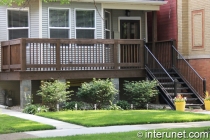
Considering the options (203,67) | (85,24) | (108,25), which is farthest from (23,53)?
(203,67)

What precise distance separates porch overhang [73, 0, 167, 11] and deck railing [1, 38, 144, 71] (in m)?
2.17

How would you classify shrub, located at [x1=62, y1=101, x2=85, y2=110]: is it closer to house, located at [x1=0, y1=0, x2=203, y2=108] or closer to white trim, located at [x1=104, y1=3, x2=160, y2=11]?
house, located at [x1=0, y1=0, x2=203, y2=108]

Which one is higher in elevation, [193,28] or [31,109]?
[193,28]

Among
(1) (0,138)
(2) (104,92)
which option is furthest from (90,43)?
(1) (0,138)

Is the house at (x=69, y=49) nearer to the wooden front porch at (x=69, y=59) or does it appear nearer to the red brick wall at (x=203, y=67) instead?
the wooden front porch at (x=69, y=59)

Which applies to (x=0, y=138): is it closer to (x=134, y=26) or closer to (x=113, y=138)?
(x=113, y=138)

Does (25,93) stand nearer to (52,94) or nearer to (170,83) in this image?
(52,94)

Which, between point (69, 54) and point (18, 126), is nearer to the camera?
point (18, 126)

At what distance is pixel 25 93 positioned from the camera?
16.3 meters

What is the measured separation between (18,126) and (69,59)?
244 inches

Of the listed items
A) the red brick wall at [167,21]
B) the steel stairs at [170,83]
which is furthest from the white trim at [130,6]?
the steel stairs at [170,83]

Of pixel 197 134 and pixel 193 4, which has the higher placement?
pixel 193 4

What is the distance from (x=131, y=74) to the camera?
18.9m

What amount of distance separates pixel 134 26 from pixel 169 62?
3.37m
